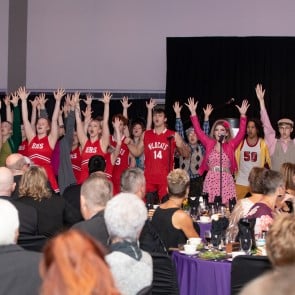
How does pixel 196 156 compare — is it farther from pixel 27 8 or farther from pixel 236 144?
pixel 27 8

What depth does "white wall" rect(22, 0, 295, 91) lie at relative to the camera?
36.1 ft

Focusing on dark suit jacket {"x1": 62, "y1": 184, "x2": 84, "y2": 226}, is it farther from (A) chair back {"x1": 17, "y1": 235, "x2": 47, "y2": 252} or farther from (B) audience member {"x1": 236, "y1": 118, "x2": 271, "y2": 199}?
(B) audience member {"x1": 236, "y1": 118, "x2": 271, "y2": 199}

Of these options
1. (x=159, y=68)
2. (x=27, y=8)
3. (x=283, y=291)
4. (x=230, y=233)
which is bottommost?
(x=230, y=233)

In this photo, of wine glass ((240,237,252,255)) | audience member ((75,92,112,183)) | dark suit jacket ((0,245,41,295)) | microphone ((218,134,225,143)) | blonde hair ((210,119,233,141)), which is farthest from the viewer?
audience member ((75,92,112,183))

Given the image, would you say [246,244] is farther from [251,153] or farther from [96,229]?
[251,153]

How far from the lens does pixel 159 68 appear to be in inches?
445

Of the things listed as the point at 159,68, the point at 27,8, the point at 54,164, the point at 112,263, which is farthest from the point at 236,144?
the point at 27,8

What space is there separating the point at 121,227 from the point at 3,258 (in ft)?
1.77

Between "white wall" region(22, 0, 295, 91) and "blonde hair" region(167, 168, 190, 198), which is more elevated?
"white wall" region(22, 0, 295, 91)

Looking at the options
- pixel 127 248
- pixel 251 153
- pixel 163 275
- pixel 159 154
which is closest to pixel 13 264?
pixel 127 248

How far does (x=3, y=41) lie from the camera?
36.7 ft

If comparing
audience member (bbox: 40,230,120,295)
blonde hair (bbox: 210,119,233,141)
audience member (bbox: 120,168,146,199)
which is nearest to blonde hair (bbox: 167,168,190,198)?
audience member (bbox: 120,168,146,199)

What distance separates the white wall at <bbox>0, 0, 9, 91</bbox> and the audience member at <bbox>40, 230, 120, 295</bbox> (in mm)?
9806

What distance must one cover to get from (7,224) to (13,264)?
169 millimetres
